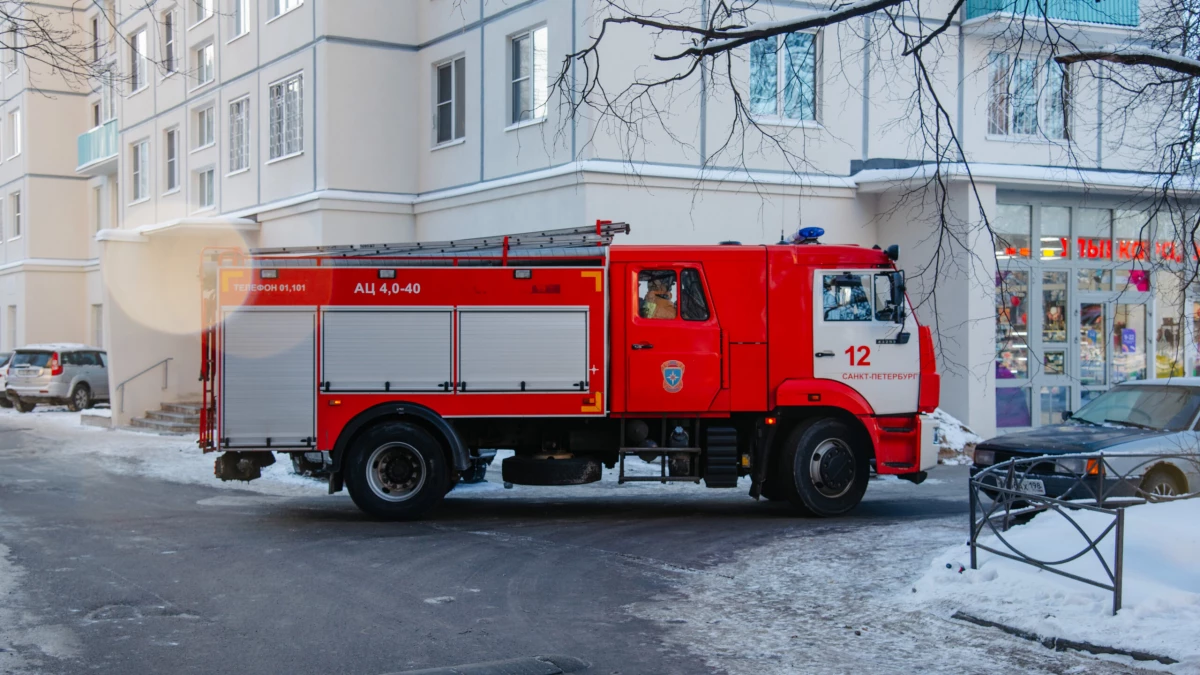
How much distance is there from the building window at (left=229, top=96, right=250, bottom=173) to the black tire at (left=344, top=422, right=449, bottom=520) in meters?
15.2

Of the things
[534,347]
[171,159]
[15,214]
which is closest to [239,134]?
[171,159]

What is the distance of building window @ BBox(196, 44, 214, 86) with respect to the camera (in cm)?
2725

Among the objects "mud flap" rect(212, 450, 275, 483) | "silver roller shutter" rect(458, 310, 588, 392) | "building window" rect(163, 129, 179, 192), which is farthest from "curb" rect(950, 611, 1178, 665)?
"building window" rect(163, 129, 179, 192)

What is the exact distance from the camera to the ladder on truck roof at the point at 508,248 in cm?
1173

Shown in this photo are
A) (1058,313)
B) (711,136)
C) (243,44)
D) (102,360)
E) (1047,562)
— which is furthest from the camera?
(102,360)

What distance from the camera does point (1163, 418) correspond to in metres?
11.4

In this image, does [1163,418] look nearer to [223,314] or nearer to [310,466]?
[310,466]

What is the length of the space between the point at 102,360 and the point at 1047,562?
27184mm

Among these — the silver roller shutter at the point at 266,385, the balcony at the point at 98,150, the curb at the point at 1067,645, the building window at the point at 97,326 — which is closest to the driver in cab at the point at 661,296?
the silver roller shutter at the point at 266,385

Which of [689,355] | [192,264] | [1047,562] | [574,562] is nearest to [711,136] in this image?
[689,355]

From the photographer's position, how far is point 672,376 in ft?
38.3

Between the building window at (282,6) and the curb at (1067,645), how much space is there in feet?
63.9

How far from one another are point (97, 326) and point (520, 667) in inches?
1527

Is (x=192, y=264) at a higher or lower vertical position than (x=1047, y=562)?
higher
